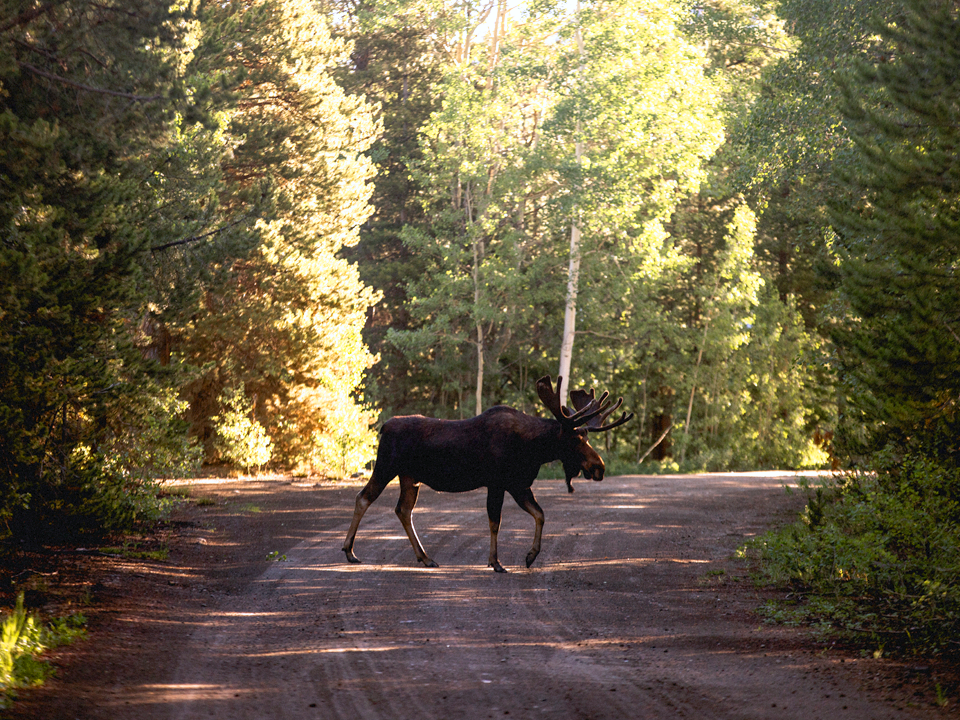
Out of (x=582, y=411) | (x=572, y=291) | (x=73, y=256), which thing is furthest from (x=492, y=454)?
(x=572, y=291)

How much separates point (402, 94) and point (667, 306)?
15.3m

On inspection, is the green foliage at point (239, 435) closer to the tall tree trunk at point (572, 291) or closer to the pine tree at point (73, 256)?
the pine tree at point (73, 256)

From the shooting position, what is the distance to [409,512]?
40.3 ft

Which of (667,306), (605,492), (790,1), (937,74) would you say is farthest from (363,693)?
(667,306)

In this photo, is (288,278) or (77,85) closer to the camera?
(77,85)

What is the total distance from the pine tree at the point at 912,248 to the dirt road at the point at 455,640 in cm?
301

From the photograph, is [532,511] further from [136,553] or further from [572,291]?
[572,291]

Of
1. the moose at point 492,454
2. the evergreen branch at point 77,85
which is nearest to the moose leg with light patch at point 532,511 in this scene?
the moose at point 492,454

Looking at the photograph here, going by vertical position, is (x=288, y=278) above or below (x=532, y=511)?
above

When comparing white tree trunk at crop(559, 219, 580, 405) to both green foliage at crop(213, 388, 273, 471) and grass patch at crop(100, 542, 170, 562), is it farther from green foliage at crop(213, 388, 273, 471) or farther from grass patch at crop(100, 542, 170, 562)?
grass patch at crop(100, 542, 170, 562)

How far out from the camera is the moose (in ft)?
→ 38.8

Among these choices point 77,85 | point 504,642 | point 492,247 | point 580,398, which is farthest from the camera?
point 492,247

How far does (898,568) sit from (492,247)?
27.8 m

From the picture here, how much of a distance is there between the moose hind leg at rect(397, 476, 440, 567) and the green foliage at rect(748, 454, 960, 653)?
453 centimetres
